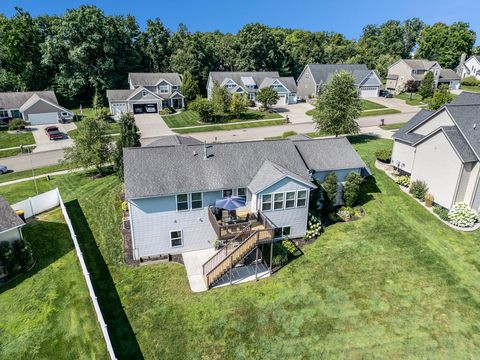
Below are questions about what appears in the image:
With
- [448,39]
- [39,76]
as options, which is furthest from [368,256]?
[448,39]

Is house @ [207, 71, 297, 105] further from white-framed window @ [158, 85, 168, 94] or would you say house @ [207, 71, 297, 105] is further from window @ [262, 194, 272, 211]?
window @ [262, 194, 272, 211]

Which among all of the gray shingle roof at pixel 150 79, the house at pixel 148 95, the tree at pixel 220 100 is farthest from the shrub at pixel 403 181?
the gray shingle roof at pixel 150 79

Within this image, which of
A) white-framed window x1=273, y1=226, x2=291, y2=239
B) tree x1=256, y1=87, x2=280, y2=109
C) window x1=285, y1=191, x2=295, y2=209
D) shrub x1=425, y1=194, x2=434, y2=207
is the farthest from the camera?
tree x1=256, y1=87, x2=280, y2=109

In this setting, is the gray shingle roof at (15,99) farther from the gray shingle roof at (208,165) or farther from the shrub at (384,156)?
the shrub at (384,156)

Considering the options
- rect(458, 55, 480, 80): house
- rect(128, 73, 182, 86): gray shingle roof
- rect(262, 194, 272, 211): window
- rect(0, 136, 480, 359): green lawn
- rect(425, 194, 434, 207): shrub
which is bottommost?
rect(0, 136, 480, 359): green lawn

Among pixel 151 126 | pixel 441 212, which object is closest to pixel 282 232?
pixel 441 212

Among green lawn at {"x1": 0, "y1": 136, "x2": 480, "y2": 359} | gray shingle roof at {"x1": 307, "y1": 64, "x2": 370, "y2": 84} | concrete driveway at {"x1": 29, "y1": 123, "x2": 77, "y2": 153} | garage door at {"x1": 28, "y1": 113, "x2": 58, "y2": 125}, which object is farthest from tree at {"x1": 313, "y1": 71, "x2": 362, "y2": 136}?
garage door at {"x1": 28, "y1": 113, "x2": 58, "y2": 125}
